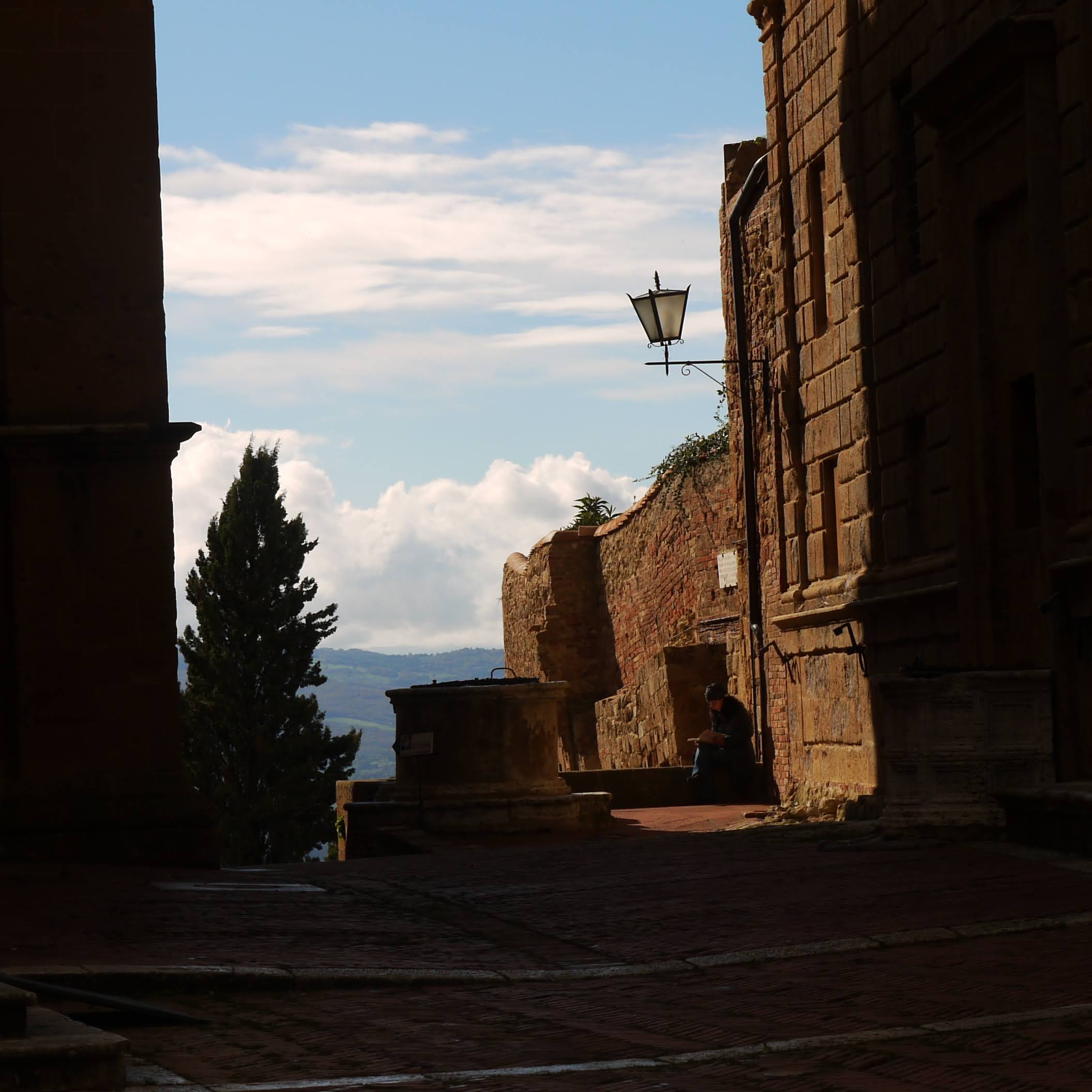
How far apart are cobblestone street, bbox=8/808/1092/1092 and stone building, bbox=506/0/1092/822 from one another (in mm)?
1752

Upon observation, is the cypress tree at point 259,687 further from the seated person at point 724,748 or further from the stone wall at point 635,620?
the seated person at point 724,748

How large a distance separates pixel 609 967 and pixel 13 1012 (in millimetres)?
2627

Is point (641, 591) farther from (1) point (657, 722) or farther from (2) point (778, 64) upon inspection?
(2) point (778, 64)

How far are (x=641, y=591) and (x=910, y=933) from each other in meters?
20.5

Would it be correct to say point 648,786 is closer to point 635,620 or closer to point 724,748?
point 724,748

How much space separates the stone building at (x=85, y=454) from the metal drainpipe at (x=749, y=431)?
9.18 metres

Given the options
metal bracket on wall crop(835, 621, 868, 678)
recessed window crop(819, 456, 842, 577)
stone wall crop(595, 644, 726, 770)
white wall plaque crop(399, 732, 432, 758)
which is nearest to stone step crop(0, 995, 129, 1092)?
white wall plaque crop(399, 732, 432, 758)

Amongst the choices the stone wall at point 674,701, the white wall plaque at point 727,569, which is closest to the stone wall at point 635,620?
the stone wall at point 674,701

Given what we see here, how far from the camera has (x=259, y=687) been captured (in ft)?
143

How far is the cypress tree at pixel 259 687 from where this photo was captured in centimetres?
4009

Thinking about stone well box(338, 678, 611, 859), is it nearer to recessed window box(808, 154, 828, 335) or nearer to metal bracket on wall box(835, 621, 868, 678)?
metal bracket on wall box(835, 621, 868, 678)

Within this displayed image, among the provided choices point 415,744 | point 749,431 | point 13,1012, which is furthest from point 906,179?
point 13,1012

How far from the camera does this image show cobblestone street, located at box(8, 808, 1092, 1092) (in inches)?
186

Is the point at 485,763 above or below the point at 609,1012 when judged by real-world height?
above
